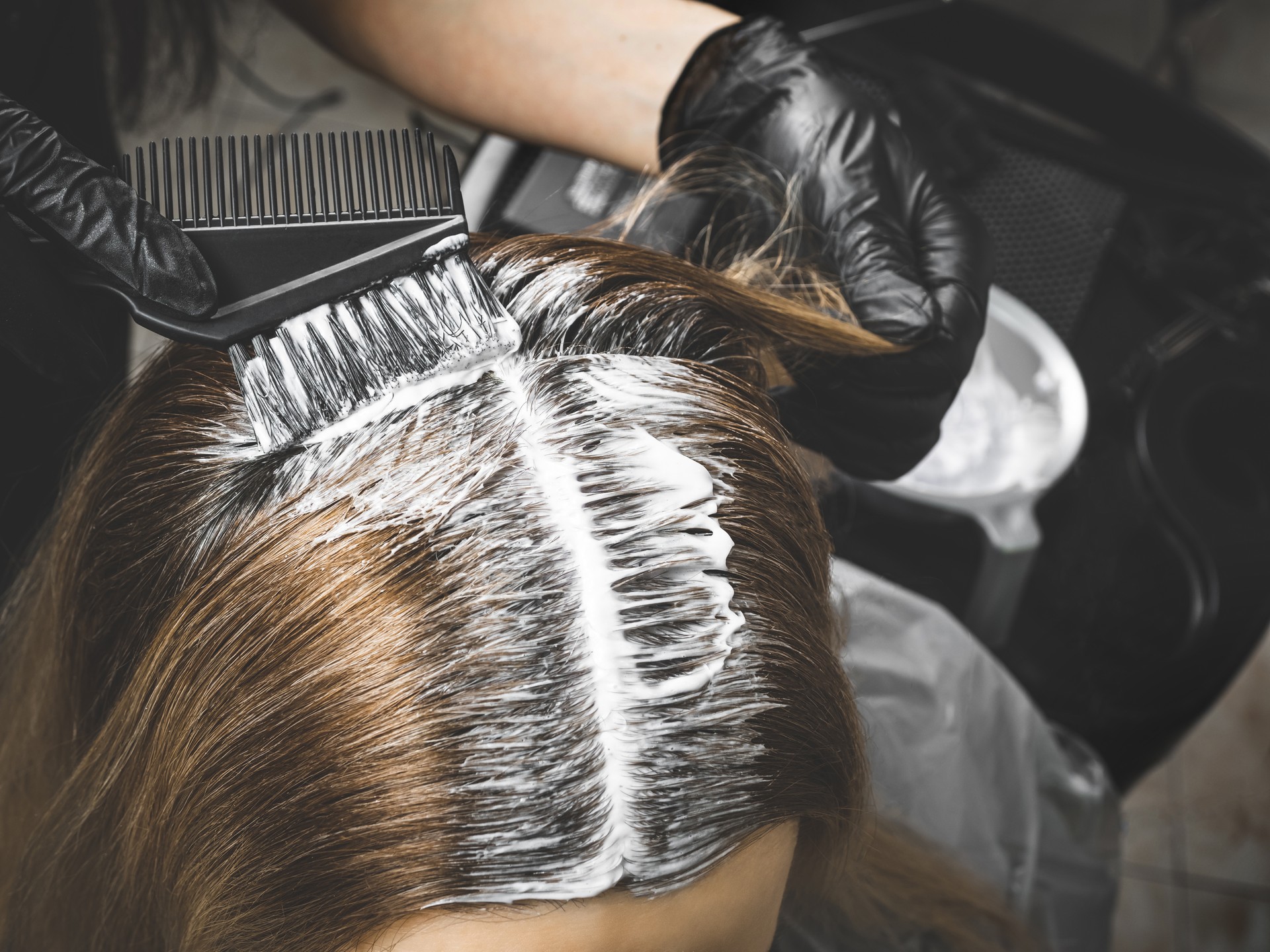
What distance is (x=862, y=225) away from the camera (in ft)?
2.21

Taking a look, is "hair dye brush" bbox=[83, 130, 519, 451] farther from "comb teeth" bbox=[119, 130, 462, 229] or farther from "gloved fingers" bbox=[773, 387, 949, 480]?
"gloved fingers" bbox=[773, 387, 949, 480]

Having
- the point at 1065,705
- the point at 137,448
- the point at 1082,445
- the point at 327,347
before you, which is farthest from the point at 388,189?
the point at 1065,705

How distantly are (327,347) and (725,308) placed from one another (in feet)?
0.75

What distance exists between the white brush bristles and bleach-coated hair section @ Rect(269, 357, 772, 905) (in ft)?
0.04

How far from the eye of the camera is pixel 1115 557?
934mm

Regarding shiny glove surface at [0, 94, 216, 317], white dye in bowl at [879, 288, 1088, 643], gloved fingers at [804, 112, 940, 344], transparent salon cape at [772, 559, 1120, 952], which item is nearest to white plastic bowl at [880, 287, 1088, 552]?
white dye in bowl at [879, 288, 1088, 643]

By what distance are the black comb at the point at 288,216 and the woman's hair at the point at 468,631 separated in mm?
52

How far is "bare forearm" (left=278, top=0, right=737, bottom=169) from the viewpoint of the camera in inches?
29.0

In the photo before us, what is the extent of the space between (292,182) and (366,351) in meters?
0.09

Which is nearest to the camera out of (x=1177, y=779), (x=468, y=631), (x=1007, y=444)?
(x=468, y=631)

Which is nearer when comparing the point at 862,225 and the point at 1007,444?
the point at 862,225

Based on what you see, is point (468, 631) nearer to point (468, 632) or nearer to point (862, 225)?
point (468, 632)

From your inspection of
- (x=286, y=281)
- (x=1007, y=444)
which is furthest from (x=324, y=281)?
(x=1007, y=444)

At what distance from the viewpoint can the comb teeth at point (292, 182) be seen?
0.43 meters
